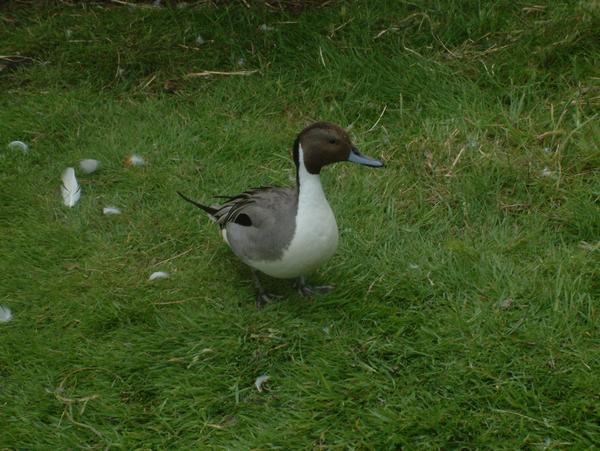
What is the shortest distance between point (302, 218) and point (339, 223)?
29.6 inches

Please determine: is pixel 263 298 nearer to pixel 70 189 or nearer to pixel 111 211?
pixel 111 211

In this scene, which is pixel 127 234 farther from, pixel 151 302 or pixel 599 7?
pixel 599 7

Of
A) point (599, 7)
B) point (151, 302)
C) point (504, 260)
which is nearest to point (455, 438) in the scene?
point (504, 260)

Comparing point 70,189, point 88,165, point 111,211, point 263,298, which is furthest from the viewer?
point 88,165

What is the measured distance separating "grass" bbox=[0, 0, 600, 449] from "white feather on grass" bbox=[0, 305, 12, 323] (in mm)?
49

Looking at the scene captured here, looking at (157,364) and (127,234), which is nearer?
(157,364)

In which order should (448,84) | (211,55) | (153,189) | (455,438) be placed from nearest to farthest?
1. (455,438)
2. (153,189)
3. (448,84)
4. (211,55)

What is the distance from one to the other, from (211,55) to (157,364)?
2.51m

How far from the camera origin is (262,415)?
2941mm

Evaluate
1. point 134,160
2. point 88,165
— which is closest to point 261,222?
point 134,160

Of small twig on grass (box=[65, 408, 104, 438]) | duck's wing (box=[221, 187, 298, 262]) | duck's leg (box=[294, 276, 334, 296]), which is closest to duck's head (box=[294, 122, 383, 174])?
duck's wing (box=[221, 187, 298, 262])

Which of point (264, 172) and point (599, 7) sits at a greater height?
point (599, 7)

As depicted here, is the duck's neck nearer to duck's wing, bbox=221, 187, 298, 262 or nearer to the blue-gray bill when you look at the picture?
duck's wing, bbox=221, 187, 298, 262

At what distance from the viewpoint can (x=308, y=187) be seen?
10.3ft
